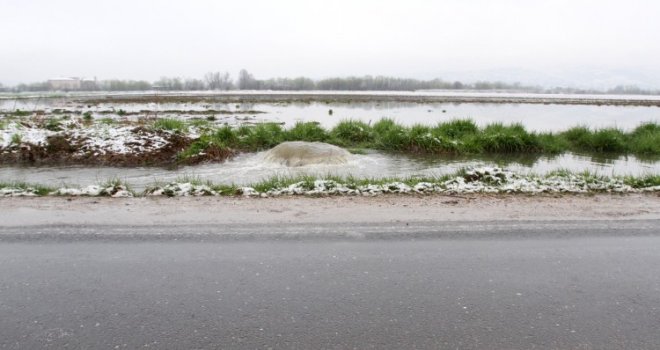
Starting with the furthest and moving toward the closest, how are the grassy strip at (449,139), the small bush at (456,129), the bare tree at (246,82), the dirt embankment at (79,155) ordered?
the bare tree at (246,82)
the small bush at (456,129)
the grassy strip at (449,139)
the dirt embankment at (79,155)

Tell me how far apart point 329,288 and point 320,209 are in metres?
3.14

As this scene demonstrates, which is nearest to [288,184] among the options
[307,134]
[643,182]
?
[643,182]

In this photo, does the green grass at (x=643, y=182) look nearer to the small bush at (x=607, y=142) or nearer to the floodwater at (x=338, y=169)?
the floodwater at (x=338, y=169)

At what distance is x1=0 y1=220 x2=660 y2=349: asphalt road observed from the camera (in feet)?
11.4

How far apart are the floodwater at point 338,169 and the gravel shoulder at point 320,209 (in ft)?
10.3

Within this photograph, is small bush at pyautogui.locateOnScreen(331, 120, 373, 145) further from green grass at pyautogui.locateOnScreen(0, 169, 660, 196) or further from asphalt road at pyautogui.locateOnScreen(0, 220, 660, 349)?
asphalt road at pyautogui.locateOnScreen(0, 220, 660, 349)

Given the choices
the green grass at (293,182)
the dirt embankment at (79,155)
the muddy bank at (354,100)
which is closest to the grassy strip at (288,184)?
the green grass at (293,182)

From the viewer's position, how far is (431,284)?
14.3 feet

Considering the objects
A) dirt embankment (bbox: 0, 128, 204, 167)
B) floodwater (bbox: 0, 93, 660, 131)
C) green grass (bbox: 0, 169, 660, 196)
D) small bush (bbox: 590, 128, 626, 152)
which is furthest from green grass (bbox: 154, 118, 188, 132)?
small bush (bbox: 590, 128, 626, 152)

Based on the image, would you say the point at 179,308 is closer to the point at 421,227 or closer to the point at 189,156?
the point at 421,227

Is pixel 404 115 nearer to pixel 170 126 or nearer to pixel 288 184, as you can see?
pixel 170 126

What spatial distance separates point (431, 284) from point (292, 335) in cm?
162

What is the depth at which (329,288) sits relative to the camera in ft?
14.0

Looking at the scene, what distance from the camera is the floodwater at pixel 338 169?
41.0 feet
